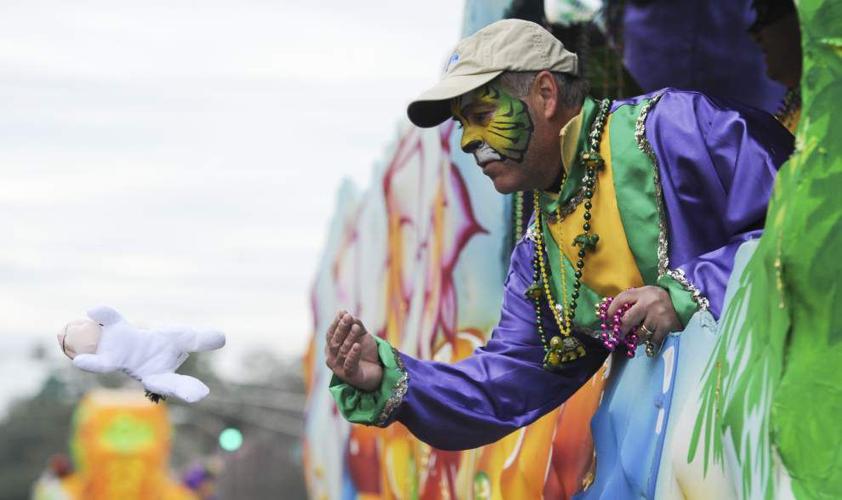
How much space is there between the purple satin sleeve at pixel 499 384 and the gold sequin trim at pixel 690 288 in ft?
1.69

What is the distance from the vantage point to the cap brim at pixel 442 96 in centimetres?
288

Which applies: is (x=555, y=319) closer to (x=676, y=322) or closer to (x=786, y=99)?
(x=676, y=322)

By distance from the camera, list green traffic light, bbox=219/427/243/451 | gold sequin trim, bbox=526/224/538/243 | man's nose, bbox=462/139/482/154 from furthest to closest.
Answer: green traffic light, bbox=219/427/243/451, gold sequin trim, bbox=526/224/538/243, man's nose, bbox=462/139/482/154

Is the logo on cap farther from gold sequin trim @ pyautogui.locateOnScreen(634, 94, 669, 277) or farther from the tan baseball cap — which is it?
gold sequin trim @ pyautogui.locateOnScreen(634, 94, 669, 277)

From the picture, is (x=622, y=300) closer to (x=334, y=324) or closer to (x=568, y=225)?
(x=568, y=225)

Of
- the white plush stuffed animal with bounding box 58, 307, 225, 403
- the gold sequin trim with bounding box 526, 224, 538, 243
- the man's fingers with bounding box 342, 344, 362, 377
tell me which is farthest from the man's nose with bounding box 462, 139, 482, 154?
the white plush stuffed animal with bounding box 58, 307, 225, 403

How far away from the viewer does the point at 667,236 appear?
2.71 metres

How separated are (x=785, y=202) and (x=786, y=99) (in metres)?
2.70

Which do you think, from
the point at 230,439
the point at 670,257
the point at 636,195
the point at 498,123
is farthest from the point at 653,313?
the point at 230,439

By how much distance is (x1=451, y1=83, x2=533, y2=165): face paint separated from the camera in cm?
288

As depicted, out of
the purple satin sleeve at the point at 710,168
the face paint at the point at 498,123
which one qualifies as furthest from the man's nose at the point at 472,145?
the purple satin sleeve at the point at 710,168

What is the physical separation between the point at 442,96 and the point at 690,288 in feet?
2.21

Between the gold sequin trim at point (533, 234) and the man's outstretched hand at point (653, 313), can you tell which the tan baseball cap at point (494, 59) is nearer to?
the gold sequin trim at point (533, 234)

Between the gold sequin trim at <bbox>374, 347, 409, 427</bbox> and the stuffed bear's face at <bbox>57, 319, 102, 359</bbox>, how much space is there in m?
0.57
